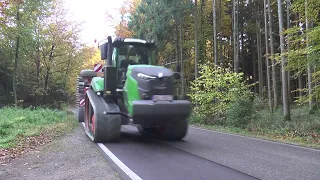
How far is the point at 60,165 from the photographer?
6.12 meters

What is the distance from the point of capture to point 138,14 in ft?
84.9

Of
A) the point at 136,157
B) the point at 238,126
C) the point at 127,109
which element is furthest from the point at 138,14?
the point at 136,157

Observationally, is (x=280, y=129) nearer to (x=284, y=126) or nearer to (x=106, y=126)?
(x=284, y=126)

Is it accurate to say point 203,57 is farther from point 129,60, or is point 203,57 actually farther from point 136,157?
point 136,157

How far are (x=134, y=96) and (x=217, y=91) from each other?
9.18 metres

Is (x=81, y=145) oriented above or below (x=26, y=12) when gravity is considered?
below

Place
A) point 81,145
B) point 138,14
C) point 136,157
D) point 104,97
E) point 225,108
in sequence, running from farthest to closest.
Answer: point 138,14
point 225,108
point 104,97
point 81,145
point 136,157

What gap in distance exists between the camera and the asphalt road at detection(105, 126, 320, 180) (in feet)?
17.3

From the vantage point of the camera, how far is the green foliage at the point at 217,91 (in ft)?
50.8

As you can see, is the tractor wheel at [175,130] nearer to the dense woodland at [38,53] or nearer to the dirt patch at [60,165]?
the dirt patch at [60,165]

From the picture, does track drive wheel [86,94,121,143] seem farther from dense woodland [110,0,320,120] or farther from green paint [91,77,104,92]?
dense woodland [110,0,320,120]

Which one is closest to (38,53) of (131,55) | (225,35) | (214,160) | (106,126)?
(225,35)

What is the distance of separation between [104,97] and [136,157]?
2.88 meters

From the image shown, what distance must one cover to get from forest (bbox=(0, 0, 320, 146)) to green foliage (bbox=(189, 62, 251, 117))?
5 cm
